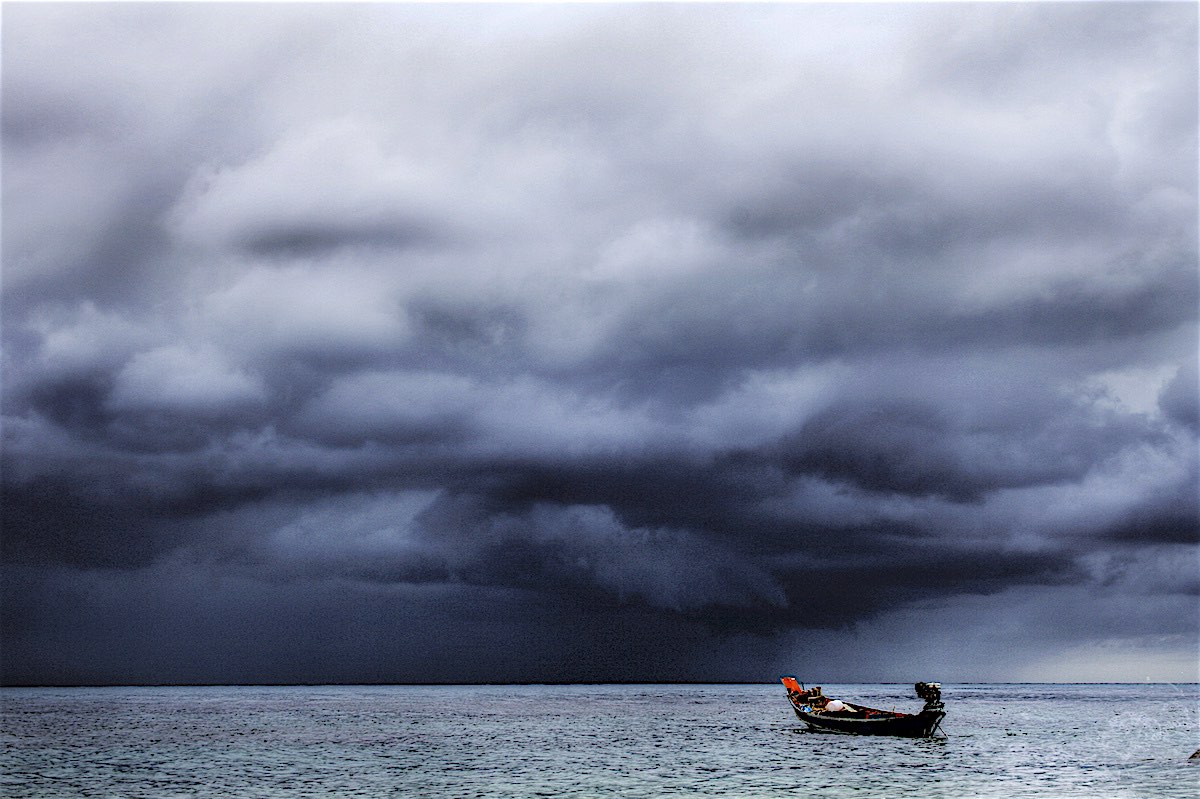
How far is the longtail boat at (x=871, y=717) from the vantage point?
94.0 m

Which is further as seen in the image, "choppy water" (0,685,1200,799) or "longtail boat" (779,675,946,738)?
"longtail boat" (779,675,946,738)

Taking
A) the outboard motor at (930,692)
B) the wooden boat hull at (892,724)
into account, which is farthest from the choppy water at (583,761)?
the outboard motor at (930,692)

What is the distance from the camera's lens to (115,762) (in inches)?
3113

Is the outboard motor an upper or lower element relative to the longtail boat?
upper

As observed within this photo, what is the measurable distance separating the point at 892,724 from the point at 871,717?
10.1 ft

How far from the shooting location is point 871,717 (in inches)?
3910

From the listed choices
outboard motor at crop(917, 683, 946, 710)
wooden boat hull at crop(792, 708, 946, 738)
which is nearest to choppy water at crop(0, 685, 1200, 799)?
wooden boat hull at crop(792, 708, 946, 738)

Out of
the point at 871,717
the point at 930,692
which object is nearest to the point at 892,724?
the point at 871,717

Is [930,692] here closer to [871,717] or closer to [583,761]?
[871,717]

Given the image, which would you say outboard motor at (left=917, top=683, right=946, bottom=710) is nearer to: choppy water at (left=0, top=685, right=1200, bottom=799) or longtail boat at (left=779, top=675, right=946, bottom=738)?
longtail boat at (left=779, top=675, right=946, bottom=738)

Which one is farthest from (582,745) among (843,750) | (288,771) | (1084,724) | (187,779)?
(1084,724)

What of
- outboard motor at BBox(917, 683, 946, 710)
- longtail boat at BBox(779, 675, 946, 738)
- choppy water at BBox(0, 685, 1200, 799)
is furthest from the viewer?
longtail boat at BBox(779, 675, 946, 738)

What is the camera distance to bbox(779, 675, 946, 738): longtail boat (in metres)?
94.0

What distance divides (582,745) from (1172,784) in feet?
158
